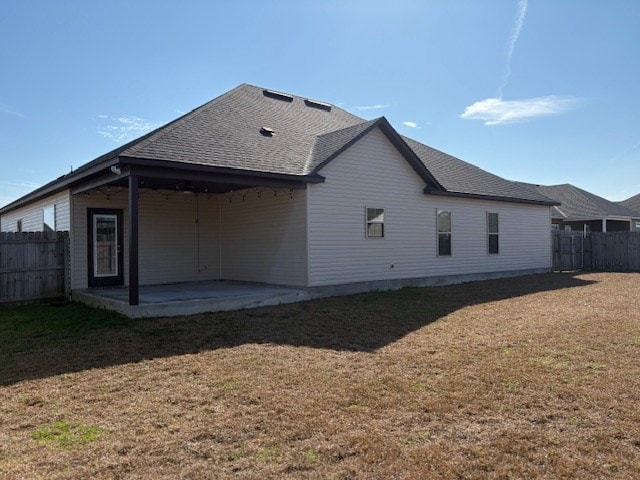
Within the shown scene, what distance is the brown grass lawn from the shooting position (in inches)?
128

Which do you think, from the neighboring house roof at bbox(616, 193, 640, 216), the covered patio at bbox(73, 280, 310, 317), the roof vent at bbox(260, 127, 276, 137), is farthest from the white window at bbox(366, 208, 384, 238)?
the neighboring house roof at bbox(616, 193, 640, 216)

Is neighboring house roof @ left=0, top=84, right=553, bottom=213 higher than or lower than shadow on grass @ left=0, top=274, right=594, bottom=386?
higher

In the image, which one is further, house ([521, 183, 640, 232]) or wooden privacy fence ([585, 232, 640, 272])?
house ([521, 183, 640, 232])

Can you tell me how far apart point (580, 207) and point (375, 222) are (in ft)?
69.3

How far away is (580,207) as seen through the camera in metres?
28.3

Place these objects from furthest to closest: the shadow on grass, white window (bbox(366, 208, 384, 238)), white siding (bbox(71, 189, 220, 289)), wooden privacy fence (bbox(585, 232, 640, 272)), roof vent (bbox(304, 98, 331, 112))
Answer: wooden privacy fence (bbox(585, 232, 640, 272)) → roof vent (bbox(304, 98, 331, 112)) → white window (bbox(366, 208, 384, 238)) → white siding (bbox(71, 189, 220, 289)) → the shadow on grass

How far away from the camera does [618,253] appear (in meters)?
21.4

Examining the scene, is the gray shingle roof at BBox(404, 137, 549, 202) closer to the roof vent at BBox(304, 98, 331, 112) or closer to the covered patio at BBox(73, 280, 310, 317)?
the roof vent at BBox(304, 98, 331, 112)

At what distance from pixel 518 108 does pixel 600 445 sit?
19.3m

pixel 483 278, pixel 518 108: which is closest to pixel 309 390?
pixel 483 278

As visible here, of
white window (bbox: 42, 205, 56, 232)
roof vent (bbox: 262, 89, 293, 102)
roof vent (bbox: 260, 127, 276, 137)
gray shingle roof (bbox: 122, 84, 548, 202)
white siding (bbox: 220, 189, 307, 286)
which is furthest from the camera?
roof vent (bbox: 262, 89, 293, 102)

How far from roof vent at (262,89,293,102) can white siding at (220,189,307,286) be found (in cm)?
470

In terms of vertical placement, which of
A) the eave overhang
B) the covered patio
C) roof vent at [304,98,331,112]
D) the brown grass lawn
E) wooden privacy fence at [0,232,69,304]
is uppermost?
roof vent at [304,98,331,112]

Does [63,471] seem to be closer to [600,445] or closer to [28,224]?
[600,445]
